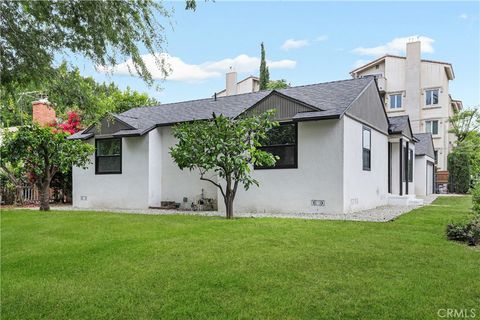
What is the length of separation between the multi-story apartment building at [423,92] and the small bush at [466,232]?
1121 inches

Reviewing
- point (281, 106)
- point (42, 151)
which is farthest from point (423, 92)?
point (42, 151)

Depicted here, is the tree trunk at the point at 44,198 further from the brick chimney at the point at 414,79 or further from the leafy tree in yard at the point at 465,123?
the leafy tree in yard at the point at 465,123

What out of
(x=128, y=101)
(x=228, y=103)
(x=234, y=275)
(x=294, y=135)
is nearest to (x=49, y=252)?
(x=234, y=275)

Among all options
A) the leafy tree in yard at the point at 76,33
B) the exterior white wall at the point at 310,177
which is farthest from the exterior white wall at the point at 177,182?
the leafy tree in yard at the point at 76,33

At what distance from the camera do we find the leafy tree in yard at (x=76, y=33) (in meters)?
3.84

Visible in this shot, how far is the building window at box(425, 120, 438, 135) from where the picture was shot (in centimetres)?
3353

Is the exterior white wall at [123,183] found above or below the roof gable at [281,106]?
below

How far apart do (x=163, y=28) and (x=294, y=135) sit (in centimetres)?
835

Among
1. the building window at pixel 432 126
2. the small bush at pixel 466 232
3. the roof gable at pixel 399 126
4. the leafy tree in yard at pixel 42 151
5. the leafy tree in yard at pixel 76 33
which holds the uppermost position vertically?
the building window at pixel 432 126

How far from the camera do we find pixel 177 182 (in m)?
14.8

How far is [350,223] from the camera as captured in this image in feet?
30.0

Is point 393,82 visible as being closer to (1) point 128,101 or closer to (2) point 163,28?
(1) point 128,101

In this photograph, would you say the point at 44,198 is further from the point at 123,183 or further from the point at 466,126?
the point at 466,126

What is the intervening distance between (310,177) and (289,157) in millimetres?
957
